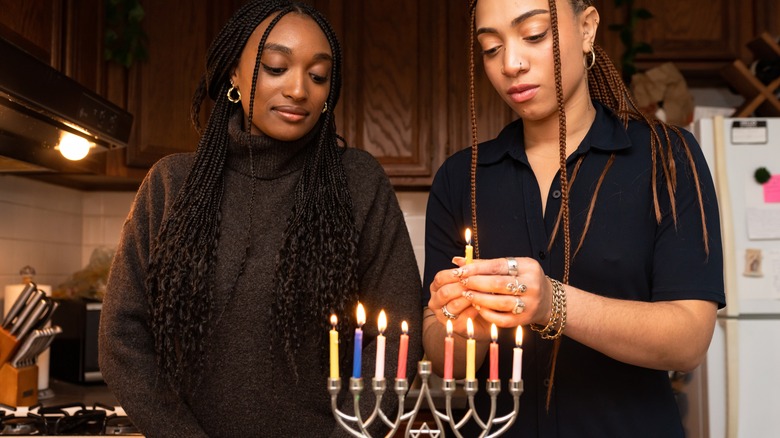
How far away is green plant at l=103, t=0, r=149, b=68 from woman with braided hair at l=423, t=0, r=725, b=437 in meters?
1.64

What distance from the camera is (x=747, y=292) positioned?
223cm

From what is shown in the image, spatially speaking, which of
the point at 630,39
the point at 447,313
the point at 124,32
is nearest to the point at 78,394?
the point at 124,32

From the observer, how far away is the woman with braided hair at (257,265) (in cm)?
128

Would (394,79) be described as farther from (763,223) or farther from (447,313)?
(447,313)

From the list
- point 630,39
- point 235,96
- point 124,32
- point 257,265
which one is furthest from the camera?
point 630,39

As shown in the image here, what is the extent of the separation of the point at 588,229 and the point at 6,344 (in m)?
1.61

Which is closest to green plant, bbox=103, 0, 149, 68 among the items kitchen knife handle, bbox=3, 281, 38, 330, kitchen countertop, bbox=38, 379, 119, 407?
kitchen knife handle, bbox=3, 281, 38, 330

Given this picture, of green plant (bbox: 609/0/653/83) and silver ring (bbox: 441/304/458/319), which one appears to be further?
green plant (bbox: 609/0/653/83)

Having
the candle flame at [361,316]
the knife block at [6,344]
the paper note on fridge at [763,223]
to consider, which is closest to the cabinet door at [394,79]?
the paper note on fridge at [763,223]

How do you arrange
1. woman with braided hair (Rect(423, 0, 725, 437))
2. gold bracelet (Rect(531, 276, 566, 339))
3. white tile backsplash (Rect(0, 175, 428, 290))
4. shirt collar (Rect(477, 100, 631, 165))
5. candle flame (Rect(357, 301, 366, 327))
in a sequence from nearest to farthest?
candle flame (Rect(357, 301, 366, 327)) < gold bracelet (Rect(531, 276, 566, 339)) < woman with braided hair (Rect(423, 0, 725, 437)) < shirt collar (Rect(477, 100, 631, 165)) < white tile backsplash (Rect(0, 175, 428, 290))

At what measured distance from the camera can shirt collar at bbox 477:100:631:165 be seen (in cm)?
114

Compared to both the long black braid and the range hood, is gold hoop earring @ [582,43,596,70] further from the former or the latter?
the range hood

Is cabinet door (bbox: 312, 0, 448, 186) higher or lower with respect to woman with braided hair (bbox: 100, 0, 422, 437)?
higher

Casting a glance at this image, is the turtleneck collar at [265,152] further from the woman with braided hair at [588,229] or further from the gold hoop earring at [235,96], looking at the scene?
the woman with braided hair at [588,229]
